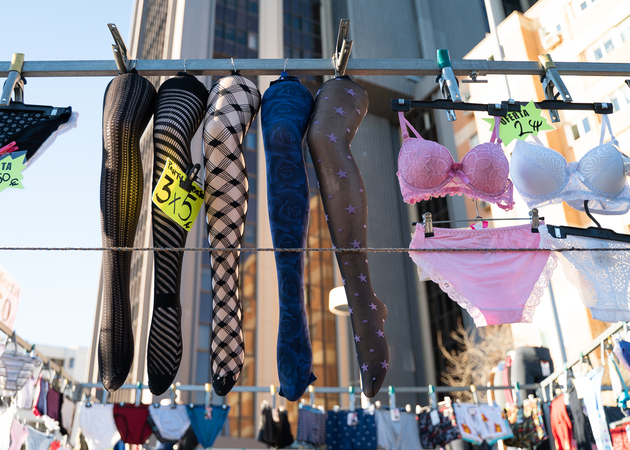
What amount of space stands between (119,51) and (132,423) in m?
3.69

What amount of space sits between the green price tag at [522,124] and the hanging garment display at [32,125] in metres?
1.53

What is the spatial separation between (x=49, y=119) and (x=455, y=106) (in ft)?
4.50

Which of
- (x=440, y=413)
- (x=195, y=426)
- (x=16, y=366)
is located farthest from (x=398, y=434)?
(x=16, y=366)

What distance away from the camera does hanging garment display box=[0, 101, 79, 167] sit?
5.39 feet

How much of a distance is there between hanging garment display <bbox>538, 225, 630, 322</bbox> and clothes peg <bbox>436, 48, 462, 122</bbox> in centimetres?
66

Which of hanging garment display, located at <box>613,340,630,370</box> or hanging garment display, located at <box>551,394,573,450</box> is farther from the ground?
hanging garment display, located at <box>613,340,630,370</box>

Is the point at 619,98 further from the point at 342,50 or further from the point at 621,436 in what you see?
A: the point at 342,50

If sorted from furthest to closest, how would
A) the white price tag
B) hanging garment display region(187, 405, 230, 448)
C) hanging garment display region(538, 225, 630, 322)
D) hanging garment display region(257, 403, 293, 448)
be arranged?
the white price tag → hanging garment display region(257, 403, 293, 448) → hanging garment display region(187, 405, 230, 448) → hanging garment display region(538, 225, 630, 322)

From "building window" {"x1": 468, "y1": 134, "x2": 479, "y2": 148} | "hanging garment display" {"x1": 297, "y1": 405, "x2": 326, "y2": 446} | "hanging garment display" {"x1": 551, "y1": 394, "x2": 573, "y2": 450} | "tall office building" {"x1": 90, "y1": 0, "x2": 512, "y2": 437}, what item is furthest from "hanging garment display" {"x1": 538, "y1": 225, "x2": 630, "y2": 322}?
"building window" {"x1": 468, "y1": 134, "x2": 479, "y2": 148}

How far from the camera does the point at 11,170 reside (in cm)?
153

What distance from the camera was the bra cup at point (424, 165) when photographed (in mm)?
1856

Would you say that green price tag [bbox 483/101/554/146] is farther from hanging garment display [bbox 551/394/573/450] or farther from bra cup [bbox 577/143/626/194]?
hanging garment display [bbox 551/394/573/450]

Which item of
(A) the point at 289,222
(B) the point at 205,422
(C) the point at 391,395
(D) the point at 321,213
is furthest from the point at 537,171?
(D) the point at 321,213

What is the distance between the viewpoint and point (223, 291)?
145 centimetres
